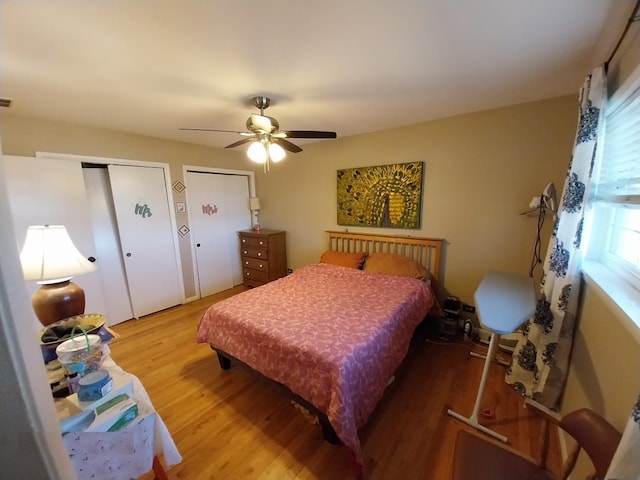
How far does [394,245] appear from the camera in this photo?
3.15 m

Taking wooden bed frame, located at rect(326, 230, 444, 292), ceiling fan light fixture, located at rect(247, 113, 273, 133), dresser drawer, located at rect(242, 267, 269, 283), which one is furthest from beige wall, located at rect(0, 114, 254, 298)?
wooden bed frame, located at rect(326, 230, 444, 292)

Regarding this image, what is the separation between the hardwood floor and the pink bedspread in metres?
0.28

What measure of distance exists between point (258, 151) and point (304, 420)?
208cm

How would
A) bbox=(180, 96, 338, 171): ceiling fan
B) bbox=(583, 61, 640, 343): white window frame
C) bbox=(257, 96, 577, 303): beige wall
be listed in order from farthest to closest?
bbox=(257, 96, 577, 303): beige wall
bbox=(180, 96, 338, 171): ceiling fan
bbox=(583, 61, 640, 343): white window frame

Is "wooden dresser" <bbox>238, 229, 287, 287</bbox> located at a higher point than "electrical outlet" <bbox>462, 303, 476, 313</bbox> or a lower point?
higher

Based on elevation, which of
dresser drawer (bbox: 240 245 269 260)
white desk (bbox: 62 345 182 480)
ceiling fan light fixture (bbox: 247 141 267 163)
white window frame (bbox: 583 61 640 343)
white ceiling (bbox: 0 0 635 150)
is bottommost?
white desk (bbox: 62 345 182 480)

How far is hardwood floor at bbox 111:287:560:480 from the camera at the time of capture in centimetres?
148

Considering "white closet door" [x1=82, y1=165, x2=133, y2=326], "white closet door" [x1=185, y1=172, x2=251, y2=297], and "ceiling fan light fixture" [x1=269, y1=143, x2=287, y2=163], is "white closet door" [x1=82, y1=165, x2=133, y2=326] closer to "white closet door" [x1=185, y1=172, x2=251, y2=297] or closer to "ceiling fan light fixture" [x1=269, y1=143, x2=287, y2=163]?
"white closet door" [x1=185, y1=172, x2=251, y2=297]

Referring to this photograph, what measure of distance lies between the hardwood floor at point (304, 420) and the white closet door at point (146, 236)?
0.95m

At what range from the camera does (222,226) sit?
4.15 metres

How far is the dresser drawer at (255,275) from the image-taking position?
406cm

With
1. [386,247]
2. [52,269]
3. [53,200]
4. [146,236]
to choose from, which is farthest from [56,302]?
[386,247]

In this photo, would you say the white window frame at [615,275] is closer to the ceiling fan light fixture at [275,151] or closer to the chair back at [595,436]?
the chair back at [595,436]

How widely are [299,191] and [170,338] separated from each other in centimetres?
256
